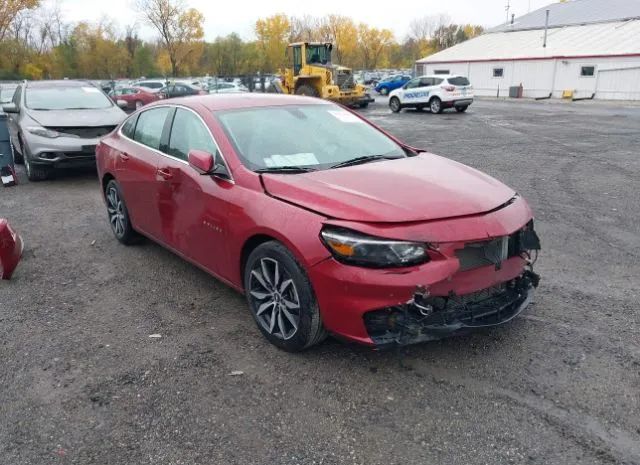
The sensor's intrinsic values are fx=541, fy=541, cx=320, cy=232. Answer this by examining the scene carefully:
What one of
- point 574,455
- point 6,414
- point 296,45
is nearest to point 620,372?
point 574,455

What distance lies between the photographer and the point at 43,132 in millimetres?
8852

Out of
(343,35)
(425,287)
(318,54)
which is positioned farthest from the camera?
(343,35)

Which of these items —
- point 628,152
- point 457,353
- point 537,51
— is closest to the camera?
point 457,353

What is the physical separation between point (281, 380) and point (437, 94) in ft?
73.8

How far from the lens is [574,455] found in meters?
2.62

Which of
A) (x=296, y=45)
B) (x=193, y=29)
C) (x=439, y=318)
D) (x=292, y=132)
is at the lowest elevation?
(x=439, y=318)

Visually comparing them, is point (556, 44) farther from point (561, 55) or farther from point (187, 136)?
point (187, 136)

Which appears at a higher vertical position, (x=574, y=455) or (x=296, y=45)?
(x=296, y=45)

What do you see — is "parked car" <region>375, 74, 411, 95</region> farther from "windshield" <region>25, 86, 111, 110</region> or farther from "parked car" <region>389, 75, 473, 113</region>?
"windshield" <region>25, 86, 111, 110</region>

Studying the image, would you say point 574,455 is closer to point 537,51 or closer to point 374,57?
point 537,51

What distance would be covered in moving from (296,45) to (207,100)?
73.6 ft

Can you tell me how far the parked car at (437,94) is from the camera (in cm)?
2375

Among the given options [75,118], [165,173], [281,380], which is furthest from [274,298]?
[75,118]

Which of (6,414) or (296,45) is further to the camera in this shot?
(296,45)
